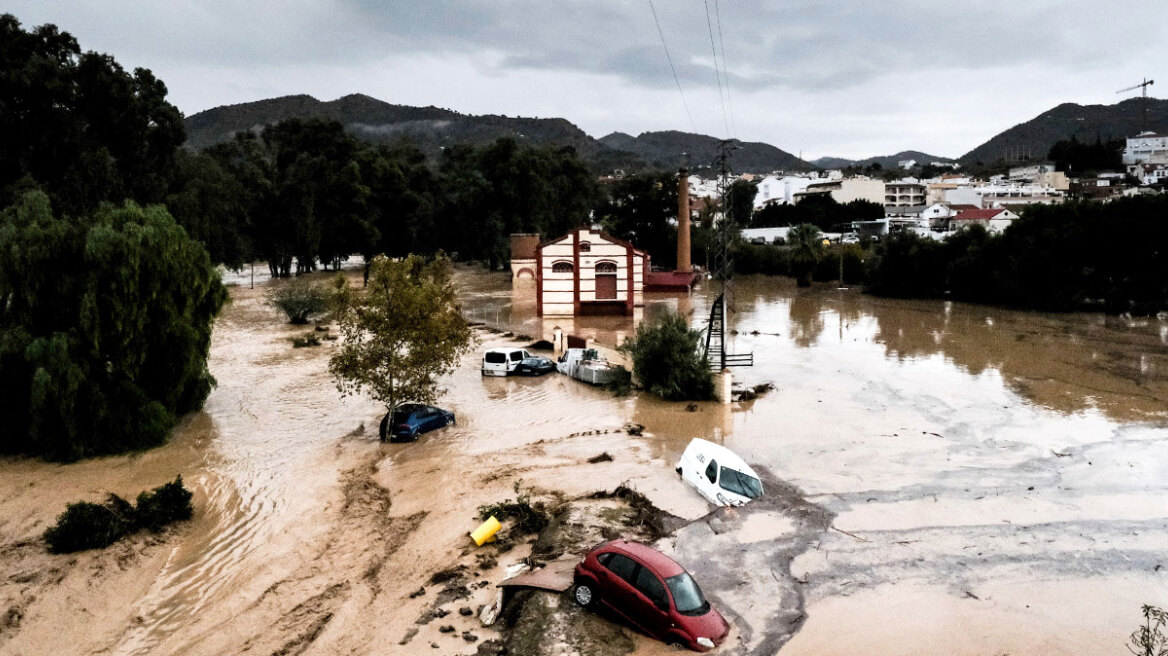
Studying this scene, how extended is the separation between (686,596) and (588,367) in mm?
19233

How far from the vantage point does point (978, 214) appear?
9538cm

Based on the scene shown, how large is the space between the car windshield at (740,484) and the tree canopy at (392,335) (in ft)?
31.0

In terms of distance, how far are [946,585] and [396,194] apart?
78.7 m

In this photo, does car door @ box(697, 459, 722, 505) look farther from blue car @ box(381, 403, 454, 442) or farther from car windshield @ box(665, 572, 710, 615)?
blue car @ box(381, 403, 454, 442)

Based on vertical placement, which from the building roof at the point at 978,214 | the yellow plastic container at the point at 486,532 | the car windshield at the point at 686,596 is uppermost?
the building roof at the point at 978,214

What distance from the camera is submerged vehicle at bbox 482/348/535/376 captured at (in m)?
30.6

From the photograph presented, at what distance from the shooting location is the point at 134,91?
42500 mm

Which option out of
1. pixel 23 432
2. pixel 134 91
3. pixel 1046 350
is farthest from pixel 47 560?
pixel 1046 350

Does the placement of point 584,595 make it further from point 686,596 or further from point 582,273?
point 582,273

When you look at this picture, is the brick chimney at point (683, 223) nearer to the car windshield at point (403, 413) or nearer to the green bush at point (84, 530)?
the car windshield at point (403, 413)

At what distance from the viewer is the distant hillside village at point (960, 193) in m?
98.4

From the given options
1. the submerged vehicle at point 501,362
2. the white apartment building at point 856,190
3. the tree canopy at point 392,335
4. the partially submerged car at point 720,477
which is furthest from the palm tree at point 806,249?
the white apartment building at point 856,190

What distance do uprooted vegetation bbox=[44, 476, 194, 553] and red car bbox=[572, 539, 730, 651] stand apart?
9752mm

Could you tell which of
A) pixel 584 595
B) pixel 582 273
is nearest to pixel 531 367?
pixel 584 595
